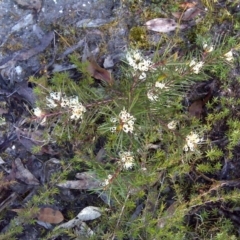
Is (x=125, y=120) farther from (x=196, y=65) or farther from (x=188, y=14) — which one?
(x=188, y=14)

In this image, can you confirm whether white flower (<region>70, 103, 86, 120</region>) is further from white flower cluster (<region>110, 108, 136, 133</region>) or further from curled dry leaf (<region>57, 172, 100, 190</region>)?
curled dry leaf (<region>57, 172, 100, 190</region>)

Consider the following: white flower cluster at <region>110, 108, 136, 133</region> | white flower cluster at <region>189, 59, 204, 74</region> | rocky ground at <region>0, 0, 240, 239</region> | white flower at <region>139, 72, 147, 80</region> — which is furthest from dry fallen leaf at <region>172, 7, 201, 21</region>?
white flower cluster at <region>110, 108, 136, 133</region>

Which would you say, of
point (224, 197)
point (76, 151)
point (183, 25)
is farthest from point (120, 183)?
point (183, 25)

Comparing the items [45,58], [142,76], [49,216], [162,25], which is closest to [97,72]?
[45,58]

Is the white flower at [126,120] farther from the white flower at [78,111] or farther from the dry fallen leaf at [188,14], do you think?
the dry fallen leaf at [188,14]

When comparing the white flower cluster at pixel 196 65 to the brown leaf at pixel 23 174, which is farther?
the brown leaf at pixel 23 174

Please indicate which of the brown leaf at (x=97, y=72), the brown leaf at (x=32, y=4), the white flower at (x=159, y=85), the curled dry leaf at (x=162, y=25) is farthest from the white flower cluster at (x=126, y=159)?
the brown leaf at (x=32, y=4)
